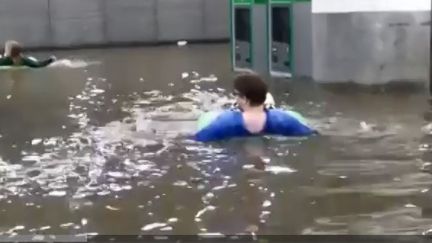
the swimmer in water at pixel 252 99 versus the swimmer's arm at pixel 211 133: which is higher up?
the swimmer in water at pixel 252 99

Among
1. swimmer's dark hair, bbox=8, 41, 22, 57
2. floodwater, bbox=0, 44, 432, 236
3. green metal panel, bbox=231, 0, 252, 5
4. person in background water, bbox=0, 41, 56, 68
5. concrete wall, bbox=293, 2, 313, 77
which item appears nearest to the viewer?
floodwater, bbox=0, 44, 432, 236

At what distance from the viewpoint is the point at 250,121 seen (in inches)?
367

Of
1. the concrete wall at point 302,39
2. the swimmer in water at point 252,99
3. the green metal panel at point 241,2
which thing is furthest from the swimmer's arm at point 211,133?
the green metal panel at point 241,2

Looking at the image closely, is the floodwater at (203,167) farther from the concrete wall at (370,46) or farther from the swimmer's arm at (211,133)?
the concrete wall at (370,46)

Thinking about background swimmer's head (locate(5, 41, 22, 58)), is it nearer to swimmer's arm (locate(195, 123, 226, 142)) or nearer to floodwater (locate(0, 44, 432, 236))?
floodwater (locate(0, 44, 432, 236))

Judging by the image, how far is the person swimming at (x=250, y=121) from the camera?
9.16 meters

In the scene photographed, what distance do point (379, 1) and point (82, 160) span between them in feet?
22.0

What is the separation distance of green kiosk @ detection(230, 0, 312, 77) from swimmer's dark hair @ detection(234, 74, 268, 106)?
18.9 feet

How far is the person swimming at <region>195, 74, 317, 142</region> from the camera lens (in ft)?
30.0

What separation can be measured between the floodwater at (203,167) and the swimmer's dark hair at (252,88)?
0.43m

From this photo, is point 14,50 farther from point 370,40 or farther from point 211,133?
point 211,133

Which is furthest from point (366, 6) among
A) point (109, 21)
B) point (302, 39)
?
point (109, 21)

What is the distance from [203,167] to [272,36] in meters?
7.83

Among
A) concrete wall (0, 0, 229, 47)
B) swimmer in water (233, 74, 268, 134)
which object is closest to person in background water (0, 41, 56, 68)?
concrete wall (0, 0, 229, 47)
